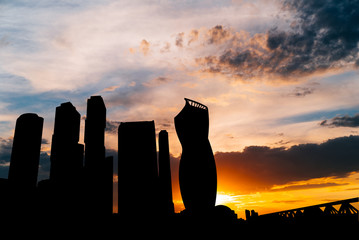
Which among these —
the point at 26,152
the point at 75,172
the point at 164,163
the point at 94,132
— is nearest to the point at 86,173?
Answer: the point at 75,172

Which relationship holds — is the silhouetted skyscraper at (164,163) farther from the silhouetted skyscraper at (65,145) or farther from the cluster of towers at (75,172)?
the silhouetted skyscraper at (65,145)

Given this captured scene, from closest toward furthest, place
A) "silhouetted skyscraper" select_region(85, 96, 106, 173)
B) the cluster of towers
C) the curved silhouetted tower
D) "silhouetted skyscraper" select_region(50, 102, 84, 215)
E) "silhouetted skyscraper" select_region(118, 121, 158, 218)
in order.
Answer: the cluster of towers < "silhouetted skyscraper" select_region(50, 102, 84, 215) < "silhouetted skyscraper" select_region(118, 121, 158, 218) < "silhouetted skyscraper" select_region(85, 96, 106, 173) < the curved silhouetted tower

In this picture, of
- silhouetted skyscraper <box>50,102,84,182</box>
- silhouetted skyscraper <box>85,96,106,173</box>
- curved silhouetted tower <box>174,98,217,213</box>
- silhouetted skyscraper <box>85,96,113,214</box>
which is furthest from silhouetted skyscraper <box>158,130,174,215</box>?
curved silhouetted tower <box>174,98,217,213</box>

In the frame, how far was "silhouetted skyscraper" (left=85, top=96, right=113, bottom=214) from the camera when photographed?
27.0ft

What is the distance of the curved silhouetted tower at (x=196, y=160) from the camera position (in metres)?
32.8

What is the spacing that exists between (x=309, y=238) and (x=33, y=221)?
11.6 m

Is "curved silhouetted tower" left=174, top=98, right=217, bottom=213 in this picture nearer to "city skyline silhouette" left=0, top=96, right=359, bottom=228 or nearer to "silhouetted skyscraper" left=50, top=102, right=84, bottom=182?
"city skyline silhouette" left=0, top=96, right=359, bottom=228

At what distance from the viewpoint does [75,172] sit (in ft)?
25.1

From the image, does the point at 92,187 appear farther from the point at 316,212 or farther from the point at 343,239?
the point at 316,212

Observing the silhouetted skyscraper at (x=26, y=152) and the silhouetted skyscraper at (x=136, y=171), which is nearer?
the silhouetted skyscraper at (x=26, y=152)

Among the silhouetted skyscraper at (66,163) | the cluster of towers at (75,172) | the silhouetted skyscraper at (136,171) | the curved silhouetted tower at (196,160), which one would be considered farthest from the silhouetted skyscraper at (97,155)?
the curved silhouetted tower at (196,160)

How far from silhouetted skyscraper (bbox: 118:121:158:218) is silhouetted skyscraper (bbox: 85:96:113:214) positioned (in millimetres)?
1434

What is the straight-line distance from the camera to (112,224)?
7484mm

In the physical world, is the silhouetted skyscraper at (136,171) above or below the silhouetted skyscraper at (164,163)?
below
